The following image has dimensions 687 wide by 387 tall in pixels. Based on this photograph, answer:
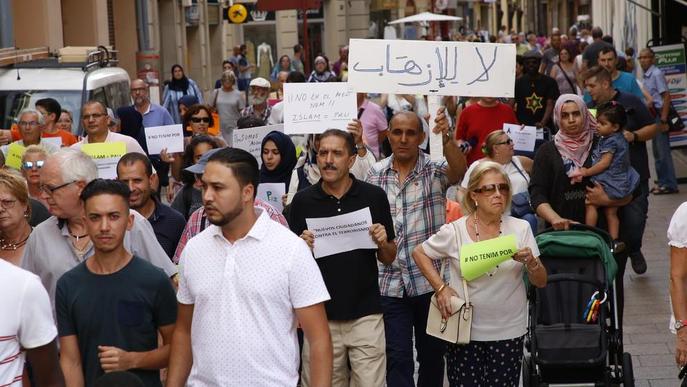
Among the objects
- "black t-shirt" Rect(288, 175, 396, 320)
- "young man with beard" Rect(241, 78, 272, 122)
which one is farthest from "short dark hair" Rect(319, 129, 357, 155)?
"young man with beard" Rect(241, 78, 272, 122)

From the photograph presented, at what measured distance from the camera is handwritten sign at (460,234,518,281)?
6961 mm

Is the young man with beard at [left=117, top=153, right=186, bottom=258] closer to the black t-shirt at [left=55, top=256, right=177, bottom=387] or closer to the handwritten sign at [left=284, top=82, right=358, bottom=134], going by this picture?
the black t-shirt at [left=55, top=256, right=177, bottom=387]

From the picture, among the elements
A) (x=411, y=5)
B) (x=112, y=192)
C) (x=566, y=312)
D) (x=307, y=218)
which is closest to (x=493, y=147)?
(x=566, y=312)

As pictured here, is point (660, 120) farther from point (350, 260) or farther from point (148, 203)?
point (350, 260)

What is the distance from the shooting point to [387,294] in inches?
305

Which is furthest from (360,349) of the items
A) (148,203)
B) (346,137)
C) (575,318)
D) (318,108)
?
(318,108)

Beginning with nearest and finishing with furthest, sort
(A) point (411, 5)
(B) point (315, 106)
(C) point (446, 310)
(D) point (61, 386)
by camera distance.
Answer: (D) point (61, 386) → (C) point (446, 310) → (B) point (315, 106) → (A) point (411, 5)

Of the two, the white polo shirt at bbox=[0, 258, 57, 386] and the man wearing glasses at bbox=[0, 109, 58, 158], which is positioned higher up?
the man wearing glasses at bbox=[0, 109, 58, 158]

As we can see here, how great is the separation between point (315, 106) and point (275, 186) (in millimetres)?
885

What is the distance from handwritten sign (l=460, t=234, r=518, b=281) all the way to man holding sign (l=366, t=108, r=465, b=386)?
76 cm

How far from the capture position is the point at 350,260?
722 centimetres

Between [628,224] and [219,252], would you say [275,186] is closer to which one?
[628,224]

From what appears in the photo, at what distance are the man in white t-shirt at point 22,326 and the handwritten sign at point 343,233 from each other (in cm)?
236

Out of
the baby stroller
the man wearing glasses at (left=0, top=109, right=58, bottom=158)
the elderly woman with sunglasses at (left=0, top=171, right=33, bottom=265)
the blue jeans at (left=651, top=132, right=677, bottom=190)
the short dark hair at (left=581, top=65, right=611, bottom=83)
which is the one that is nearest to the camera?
the elderly woman with sunglasses at (left=0, top=171, right=33, bottom=265)
